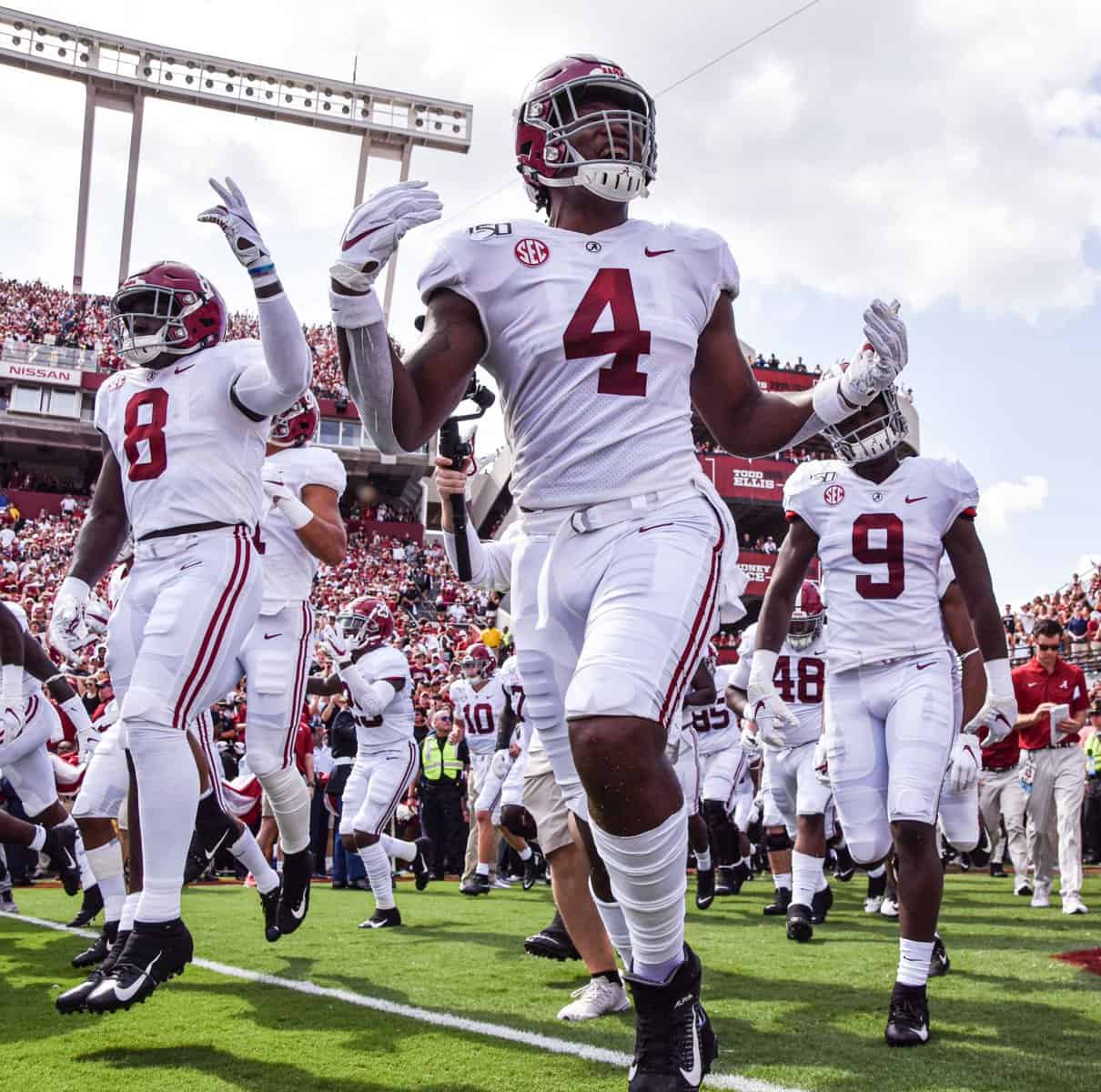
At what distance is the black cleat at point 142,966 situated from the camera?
3.36 metres

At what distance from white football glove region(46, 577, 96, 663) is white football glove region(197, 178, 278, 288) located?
76.3 inches

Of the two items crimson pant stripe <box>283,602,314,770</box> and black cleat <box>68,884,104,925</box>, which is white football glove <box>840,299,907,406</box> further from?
black cleat <box>68,884,104,925</box>

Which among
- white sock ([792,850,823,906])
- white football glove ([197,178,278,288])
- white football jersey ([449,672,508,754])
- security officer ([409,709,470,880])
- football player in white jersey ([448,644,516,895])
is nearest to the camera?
white football glove ([197,178,278,288])

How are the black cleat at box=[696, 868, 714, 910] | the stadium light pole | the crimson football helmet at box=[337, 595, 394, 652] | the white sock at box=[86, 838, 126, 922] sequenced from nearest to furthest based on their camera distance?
the white sock at box=[86, 838, 126, 922], the crimson football helmet at box=[337, 595, 394, 652], the black cleat at box=[696, 868, 714, 910], the stadium light pole

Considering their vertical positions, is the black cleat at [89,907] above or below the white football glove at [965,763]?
below

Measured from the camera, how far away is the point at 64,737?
10.2 m

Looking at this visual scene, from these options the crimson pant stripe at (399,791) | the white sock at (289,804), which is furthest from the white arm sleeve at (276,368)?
the crimson pant stripe at (399,791)

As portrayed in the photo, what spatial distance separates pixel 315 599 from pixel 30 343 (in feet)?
68.2

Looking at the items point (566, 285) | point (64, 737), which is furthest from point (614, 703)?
point (64, 737)

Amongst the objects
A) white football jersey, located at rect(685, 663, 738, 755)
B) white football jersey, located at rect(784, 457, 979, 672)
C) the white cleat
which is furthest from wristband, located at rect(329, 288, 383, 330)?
white football jersey, located at rect(685, 663, 738, 755)

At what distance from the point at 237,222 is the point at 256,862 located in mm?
3475

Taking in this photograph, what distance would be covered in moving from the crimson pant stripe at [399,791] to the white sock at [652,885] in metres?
6.02

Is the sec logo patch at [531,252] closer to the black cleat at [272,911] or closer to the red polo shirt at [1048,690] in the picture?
the black cleat at [272,911]

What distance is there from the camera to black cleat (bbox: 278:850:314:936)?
18.3 ft
